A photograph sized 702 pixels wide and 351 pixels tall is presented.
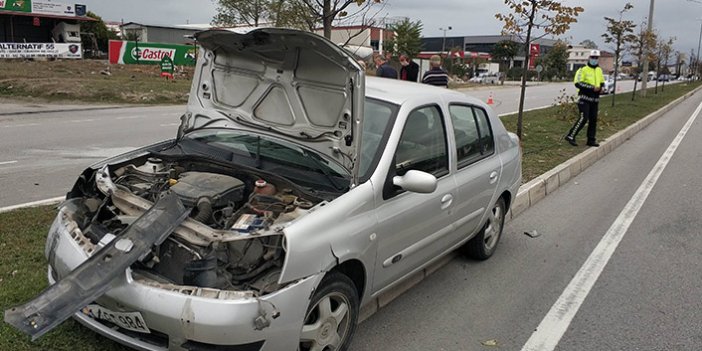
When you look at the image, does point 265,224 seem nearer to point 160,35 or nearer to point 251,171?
point 251,171

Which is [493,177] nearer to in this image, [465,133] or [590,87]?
[465,133]

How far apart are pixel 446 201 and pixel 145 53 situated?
3555 centimetres

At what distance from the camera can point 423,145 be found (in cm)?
412

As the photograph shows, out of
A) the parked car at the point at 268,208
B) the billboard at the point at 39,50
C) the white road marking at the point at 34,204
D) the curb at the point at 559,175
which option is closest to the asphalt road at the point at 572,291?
the curb at the point at 559,175

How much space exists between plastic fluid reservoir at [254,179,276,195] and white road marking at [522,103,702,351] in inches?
74.9

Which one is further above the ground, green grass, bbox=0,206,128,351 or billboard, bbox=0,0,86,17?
billboard, bbox=0,0,86,17

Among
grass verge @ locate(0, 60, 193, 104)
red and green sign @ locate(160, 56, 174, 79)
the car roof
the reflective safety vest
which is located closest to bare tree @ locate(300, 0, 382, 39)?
the car roof

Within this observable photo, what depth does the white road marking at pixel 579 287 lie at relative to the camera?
389 cm

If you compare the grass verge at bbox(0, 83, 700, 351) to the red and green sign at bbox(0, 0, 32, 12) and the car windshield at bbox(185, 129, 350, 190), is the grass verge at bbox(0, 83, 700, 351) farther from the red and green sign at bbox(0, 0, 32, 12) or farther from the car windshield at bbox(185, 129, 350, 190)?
the red and green sign at bbox(0, 0, 32, 12)

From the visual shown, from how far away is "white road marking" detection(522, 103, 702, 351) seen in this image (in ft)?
12.8

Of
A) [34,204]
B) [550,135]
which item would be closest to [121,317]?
[34,204]

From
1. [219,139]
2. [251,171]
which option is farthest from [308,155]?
[219,139]

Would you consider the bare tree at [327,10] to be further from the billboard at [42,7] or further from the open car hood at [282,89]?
the billboard at [42,7]

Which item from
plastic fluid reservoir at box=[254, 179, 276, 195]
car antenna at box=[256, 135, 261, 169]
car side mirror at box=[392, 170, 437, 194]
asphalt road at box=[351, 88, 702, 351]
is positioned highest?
car antenna at box=[256, 135, 261, 169]
